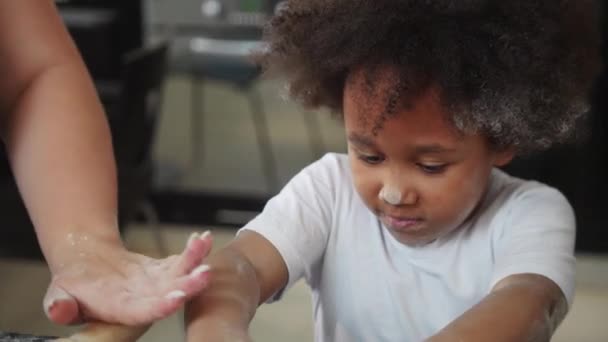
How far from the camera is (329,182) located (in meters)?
1.09

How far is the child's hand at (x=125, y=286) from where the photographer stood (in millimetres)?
742

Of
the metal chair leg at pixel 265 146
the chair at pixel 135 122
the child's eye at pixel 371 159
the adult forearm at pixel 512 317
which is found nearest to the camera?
the adult forearm at pixel 512 317

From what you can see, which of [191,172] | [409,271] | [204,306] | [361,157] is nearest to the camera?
[204,306]

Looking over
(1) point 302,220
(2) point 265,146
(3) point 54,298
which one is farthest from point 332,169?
(2) point 265,146

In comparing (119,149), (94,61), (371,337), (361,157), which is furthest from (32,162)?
(94,61)

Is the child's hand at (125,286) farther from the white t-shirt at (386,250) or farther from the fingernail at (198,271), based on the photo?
the white t-shirt at (386,250)

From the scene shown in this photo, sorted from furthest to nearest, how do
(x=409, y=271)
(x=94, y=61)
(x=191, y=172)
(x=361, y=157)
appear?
(x=191, y=172) < (x=94, y=61) < (x=409, y=271) < (x=361, y=157)

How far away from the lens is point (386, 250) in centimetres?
107

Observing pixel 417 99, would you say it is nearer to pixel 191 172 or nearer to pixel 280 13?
pixel 280 13

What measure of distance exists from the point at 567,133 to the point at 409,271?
243 mm

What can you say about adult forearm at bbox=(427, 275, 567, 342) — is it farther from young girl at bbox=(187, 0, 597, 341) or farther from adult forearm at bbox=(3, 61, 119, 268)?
adult forearm at bbox=(3, 61, 119, 268)

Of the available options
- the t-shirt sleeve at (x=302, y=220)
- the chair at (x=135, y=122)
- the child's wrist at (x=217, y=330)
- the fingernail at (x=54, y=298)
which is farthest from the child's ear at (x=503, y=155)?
the chair at (x=135, y=122)

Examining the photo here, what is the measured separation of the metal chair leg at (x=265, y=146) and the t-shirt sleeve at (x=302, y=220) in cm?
208

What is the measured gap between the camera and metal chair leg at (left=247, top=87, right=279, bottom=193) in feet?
10.4
